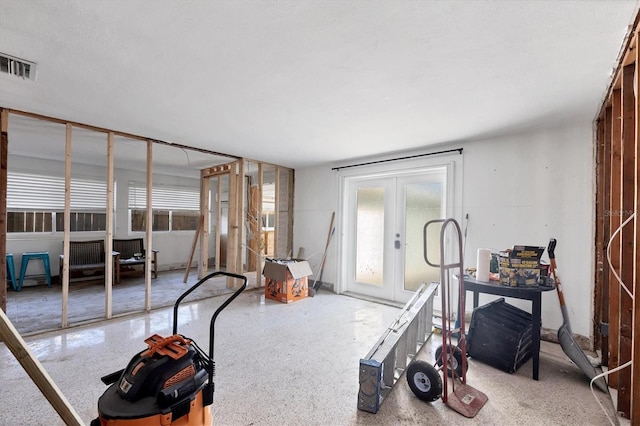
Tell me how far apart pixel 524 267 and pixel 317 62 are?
89.7 inches

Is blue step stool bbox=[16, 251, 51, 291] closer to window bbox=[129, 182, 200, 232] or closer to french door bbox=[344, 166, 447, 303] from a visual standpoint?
window bbox=[129, 182, 200, 232]

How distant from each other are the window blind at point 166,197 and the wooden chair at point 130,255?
2.60ft

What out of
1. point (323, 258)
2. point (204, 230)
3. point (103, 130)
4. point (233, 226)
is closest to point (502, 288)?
point (323, 258)

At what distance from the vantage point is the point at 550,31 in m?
1.60

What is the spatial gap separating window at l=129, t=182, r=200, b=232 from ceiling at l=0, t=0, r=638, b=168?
3.23 m

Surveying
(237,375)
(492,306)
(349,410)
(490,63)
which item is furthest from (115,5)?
(492,306)

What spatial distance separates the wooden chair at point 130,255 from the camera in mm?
5720

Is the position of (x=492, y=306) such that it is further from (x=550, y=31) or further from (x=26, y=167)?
(x=26, y=167)

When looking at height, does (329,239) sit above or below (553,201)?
below

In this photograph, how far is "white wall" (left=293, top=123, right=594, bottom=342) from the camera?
2963 mm

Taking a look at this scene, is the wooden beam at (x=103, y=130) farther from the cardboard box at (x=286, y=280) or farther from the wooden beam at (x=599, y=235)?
the wooden beam at (x=599, y=235)

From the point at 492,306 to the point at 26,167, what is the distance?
24.0ft

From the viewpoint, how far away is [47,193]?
536 cm

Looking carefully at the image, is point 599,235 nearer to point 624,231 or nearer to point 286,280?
point 624,231
